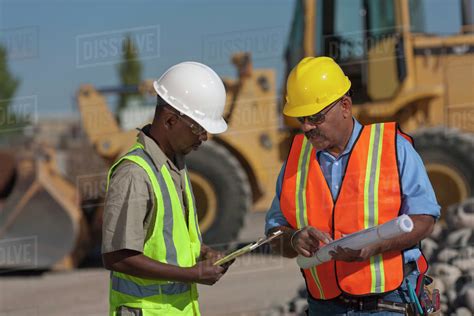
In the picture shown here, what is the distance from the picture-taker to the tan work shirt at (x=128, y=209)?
2.46m

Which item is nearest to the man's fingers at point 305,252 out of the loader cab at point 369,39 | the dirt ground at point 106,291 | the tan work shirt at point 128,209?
the tan work shirt at point 128,209

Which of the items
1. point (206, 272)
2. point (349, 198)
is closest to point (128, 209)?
point (206, 272)

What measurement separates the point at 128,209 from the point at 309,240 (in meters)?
0.68

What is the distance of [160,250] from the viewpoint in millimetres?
2574

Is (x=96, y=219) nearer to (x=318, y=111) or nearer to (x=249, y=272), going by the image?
(x=249, y=272)

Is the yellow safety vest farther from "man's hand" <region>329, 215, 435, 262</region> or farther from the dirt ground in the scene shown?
the dirt ground

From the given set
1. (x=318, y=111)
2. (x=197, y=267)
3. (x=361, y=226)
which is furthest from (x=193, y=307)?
(x=318, y=111)

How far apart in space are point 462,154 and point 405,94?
2.51 feet

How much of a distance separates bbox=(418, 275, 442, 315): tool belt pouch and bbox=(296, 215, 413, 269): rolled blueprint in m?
0.34

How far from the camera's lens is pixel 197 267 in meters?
2.61

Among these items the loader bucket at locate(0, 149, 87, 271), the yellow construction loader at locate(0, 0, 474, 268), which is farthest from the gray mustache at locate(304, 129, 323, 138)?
the loader bucket at locate(0, 149, 87, 271)

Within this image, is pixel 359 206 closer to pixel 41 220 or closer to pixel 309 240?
pixel 309 240

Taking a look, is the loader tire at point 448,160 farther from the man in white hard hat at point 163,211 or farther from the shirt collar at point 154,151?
the shirt collar at point 154,151

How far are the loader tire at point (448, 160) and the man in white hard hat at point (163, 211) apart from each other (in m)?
4.69
